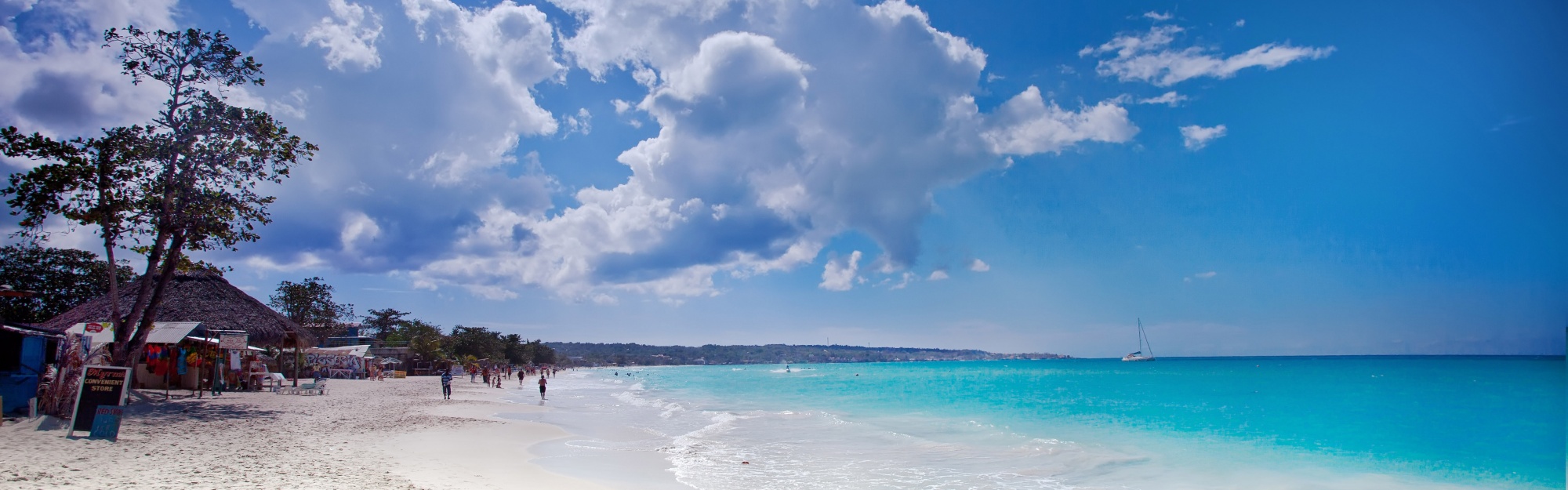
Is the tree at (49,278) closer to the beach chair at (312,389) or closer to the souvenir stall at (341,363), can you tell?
the souvenir stall at (341,363)

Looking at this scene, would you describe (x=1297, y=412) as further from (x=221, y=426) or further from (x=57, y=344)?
(x=57, y=344)

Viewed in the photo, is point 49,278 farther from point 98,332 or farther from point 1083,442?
point 1083,442

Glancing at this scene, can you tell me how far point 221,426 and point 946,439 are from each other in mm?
14414

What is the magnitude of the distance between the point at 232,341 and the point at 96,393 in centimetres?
1023

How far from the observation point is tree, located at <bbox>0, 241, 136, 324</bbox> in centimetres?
3625

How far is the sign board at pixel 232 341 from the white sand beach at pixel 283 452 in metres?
1.54

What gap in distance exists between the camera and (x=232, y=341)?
1898cm

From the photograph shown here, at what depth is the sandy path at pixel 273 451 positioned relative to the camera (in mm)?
7691

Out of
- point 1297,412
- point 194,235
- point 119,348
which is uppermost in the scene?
point 194,235

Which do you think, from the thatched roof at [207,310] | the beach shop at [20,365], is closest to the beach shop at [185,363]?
the thatched roof at [207,310]

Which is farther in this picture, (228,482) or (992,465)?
(992,465)

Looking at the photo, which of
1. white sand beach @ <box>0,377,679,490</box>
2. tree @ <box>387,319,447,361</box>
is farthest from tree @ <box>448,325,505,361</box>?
white sand beach @ <box>0,377,679,490</box>

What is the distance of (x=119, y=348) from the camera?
1428 cm

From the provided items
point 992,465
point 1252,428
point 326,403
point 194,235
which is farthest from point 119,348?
point 1252,428
